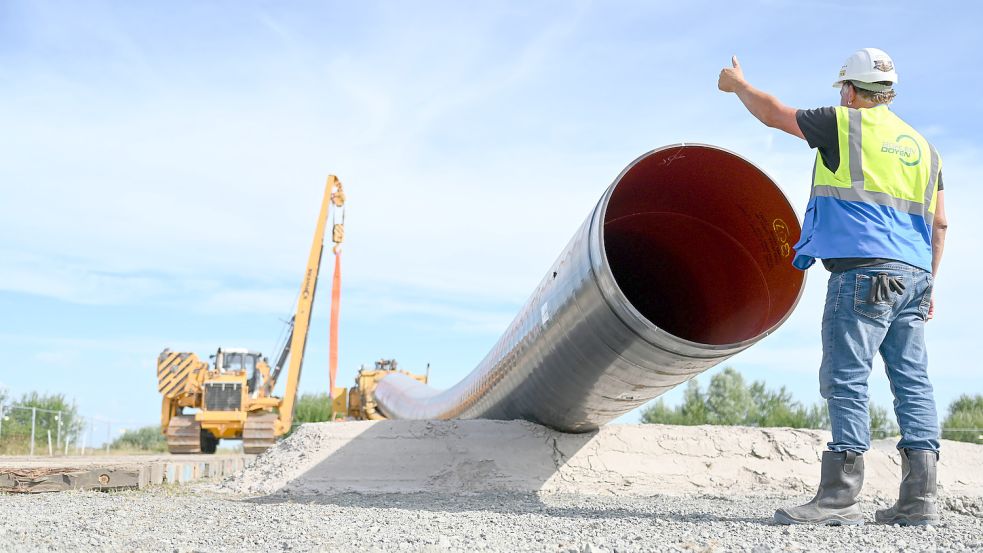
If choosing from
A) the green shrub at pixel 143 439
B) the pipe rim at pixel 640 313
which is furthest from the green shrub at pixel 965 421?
the green shrub at pixel 143 439

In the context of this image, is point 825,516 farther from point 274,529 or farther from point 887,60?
point 274,529

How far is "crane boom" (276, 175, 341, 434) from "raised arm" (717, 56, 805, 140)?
13.9 m

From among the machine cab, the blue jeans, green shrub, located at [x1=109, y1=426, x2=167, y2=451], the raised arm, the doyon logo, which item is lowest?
green shrub, located at [x1=109, y1=426, x2=167, y2=451]

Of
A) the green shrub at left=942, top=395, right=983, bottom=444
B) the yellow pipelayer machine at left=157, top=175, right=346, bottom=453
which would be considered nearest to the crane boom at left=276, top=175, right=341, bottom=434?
the yellow pipelayer machine at left=157, top=175, right=346, bottom=453

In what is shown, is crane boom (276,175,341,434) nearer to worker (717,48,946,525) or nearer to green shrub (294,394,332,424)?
green shrub (294,394,332,424)

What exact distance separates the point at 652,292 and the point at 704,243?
0.88 meters

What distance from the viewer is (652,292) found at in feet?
20.4

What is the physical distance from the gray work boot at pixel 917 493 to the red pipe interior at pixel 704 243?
1.02 meters

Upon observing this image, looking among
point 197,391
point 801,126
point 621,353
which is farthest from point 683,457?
point 197,391

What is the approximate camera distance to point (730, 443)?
7.00m

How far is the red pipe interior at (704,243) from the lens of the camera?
4492 millimetres

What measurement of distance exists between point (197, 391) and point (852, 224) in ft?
46.0

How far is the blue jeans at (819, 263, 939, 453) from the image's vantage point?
3.31 meters

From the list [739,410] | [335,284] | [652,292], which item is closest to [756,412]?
[739,410]
